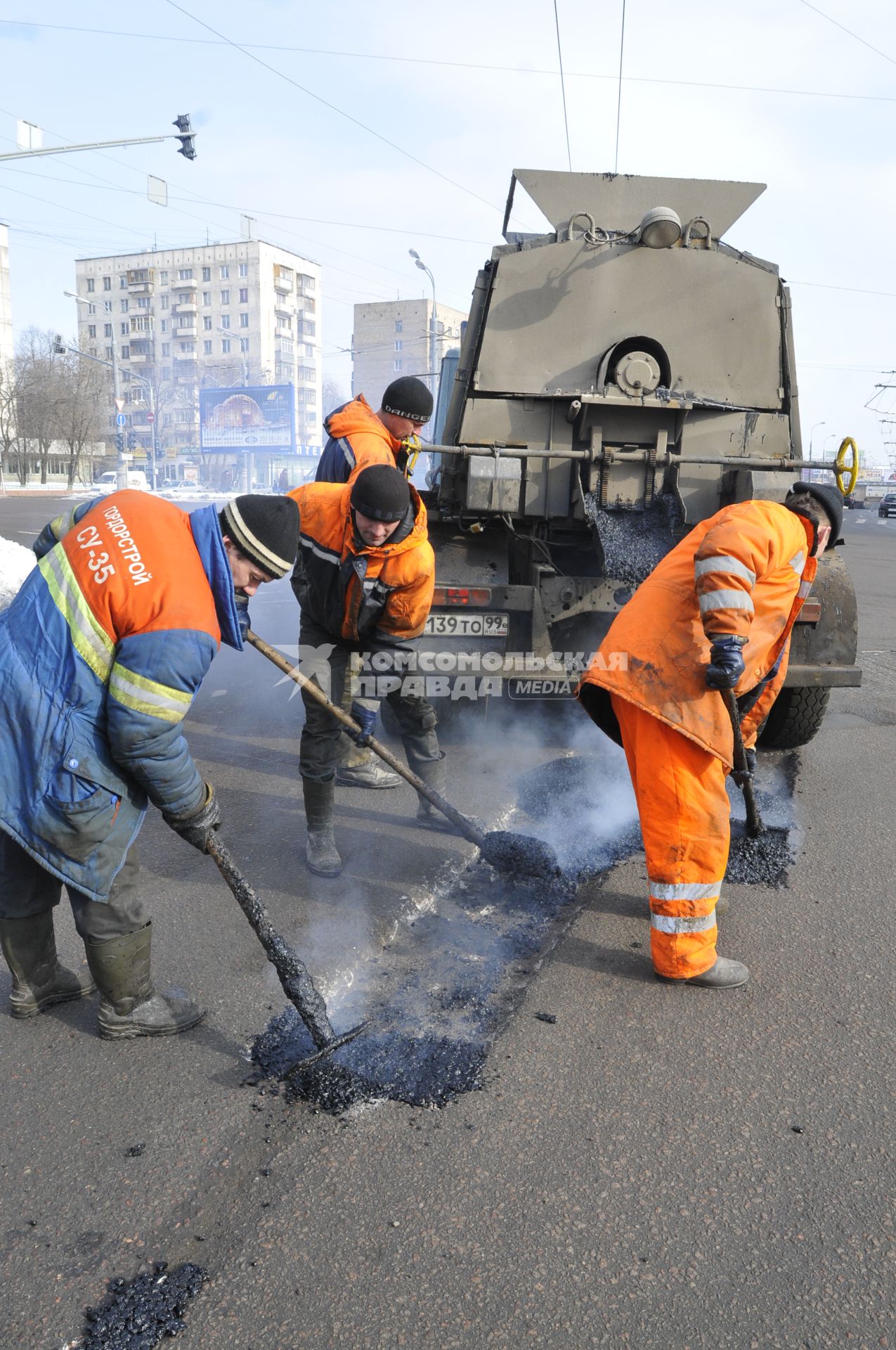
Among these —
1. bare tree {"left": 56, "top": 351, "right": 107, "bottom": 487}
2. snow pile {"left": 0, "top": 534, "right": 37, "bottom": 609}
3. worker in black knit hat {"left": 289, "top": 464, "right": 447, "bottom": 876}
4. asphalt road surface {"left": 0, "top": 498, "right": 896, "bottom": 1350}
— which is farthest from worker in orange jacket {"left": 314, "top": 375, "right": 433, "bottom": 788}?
bare tree {"left": 56, "top": 351, "right": 107, "bottom": 487}

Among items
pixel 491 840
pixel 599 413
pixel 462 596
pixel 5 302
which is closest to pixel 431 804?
pixel 491 840

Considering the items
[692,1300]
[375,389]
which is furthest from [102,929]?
[375,389]

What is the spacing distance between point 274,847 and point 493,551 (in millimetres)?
2441

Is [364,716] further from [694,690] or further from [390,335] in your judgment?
[390,335]

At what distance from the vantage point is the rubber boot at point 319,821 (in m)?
3.65

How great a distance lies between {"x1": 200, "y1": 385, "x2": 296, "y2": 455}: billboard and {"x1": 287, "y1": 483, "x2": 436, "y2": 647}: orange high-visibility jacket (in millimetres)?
53640

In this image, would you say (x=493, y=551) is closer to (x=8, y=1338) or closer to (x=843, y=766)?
(x=843, y=766)

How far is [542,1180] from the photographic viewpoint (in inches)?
79.5

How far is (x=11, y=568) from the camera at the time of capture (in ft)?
27.4

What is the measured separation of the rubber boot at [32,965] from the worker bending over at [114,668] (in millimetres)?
221

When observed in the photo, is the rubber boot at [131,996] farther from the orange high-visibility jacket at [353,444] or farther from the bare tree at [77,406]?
the bare tree at [77,406]

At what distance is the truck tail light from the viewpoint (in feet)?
16.0

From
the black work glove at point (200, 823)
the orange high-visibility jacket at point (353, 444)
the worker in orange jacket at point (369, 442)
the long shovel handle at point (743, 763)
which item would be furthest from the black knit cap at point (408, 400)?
the black work glove at point (200, 823)

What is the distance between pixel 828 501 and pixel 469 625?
2217mm
